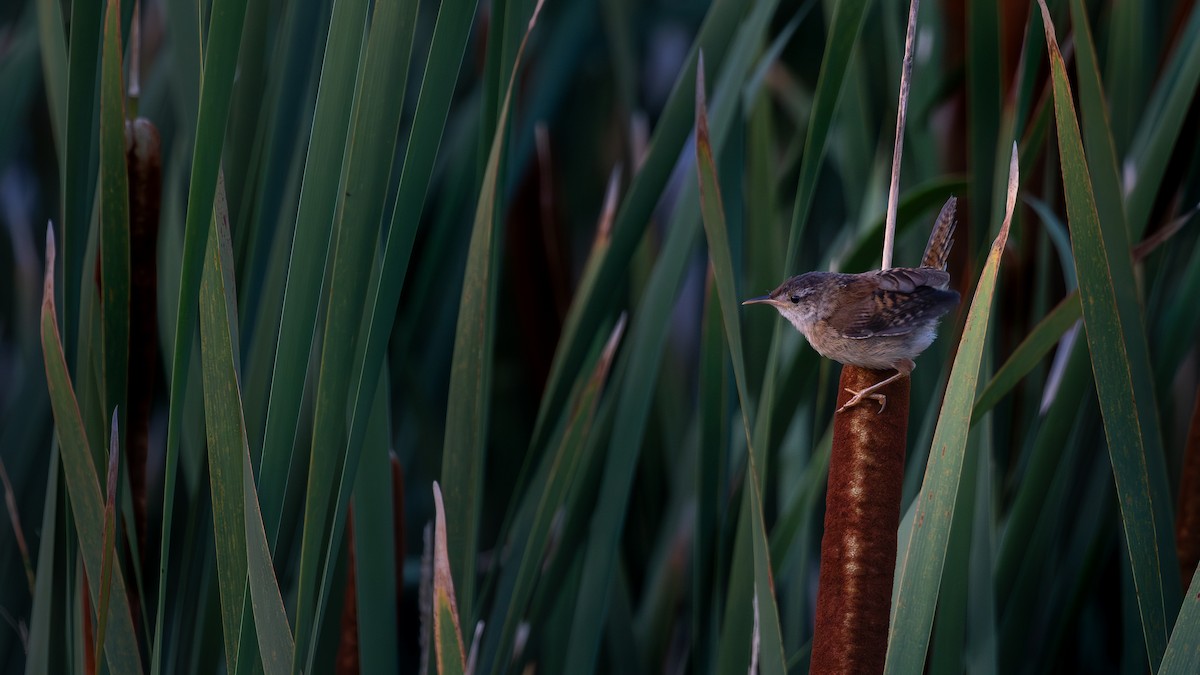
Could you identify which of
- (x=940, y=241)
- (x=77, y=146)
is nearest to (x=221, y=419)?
(x=77, y=146)

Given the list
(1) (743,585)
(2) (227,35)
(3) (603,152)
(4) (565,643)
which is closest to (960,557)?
(1) (743,585)

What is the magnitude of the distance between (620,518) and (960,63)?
Result: 0.78m

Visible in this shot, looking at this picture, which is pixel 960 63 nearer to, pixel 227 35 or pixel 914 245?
pixel 914 245

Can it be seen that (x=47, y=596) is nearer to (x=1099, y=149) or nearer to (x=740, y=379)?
(x=740, y=379)

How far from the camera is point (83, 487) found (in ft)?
2.43

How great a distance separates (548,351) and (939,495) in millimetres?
839

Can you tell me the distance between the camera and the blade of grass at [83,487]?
73 centimetres

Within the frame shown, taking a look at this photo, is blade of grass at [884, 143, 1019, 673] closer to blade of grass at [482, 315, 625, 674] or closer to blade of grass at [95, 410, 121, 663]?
blade of grass at [482, 315, 625, 674]

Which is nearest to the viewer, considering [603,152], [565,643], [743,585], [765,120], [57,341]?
[57,341]

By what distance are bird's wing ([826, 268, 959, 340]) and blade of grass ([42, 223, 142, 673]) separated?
22.5 inches

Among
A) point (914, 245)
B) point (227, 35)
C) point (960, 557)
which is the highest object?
point (914, 245)

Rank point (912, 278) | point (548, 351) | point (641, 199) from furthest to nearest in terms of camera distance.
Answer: point (548, 351) → point (641, 199) → point (912, 278)

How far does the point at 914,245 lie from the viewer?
1218mm

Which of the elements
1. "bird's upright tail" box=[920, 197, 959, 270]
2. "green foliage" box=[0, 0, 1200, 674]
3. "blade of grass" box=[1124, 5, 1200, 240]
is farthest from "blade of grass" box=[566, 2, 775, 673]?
"blade of grass" box=[1124, 5, 1200, 240]
